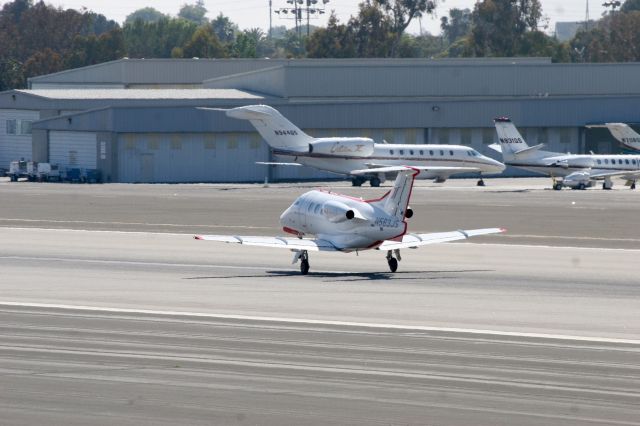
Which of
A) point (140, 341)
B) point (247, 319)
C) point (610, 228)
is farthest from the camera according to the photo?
point (610, 228)

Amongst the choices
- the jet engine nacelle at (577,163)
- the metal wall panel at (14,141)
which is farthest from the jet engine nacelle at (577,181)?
the metal wall panel at (14,141)

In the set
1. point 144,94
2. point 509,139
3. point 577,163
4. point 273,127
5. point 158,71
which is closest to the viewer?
point 273,127

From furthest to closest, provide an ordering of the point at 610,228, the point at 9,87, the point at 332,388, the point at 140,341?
the point at 9,87
the point at 610,228
the point at 140,341
the point at 332,388

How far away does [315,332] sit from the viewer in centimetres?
2564

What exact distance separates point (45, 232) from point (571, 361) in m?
31.7

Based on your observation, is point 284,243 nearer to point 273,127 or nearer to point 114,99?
point 273,127

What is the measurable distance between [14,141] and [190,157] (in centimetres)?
1903

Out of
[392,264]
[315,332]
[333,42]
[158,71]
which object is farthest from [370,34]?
[315,332]

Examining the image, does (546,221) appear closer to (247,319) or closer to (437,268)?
(437,268)

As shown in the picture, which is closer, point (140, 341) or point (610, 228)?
point (140, 341)

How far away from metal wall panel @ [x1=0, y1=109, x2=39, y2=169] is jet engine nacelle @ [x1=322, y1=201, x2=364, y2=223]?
69.0 meters

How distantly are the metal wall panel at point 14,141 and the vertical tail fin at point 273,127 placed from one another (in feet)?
82.7

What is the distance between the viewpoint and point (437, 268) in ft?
126

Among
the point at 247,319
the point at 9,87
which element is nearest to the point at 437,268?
the point at 247,319
